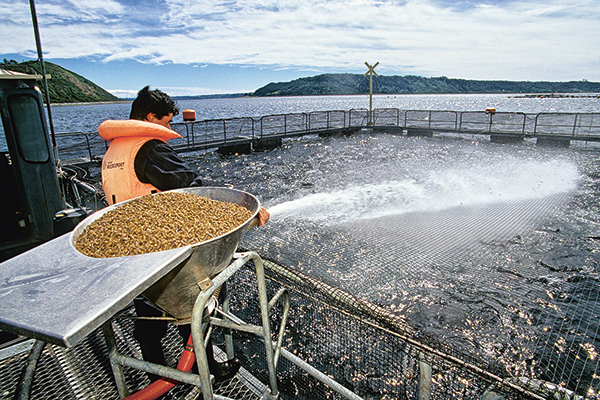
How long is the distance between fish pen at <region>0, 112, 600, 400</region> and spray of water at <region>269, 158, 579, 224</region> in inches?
2.9

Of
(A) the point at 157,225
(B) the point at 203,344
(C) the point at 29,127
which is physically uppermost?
(C) the point at 29,127

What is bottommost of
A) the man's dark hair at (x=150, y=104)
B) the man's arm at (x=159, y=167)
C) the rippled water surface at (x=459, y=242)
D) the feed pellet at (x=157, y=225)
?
the rippled water surface at (x=459, y=242)

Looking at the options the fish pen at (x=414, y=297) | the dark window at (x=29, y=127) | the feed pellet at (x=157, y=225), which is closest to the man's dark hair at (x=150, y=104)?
the feed pellet at (x=157, y=225)

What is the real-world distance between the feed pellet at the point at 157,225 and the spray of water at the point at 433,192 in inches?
220

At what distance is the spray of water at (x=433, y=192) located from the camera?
878 centimetres

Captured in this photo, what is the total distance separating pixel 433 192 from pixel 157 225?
9.99 meters

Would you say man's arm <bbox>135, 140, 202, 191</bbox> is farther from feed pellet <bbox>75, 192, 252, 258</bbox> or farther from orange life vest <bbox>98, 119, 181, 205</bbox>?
feed pellet <bbox>75, 192, 252, 258</bbox>

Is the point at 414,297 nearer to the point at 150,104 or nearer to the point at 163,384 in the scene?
the point at 163,384

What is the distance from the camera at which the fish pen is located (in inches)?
90.8

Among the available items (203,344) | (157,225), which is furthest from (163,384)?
(157,225)

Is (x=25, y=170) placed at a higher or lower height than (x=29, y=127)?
lower

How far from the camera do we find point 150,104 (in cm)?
276

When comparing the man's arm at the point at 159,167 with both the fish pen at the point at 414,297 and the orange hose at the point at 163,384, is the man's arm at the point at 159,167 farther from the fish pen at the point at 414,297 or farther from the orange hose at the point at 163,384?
the orange hose at the point at 163,384

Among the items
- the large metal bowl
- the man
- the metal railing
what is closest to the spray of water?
the man
